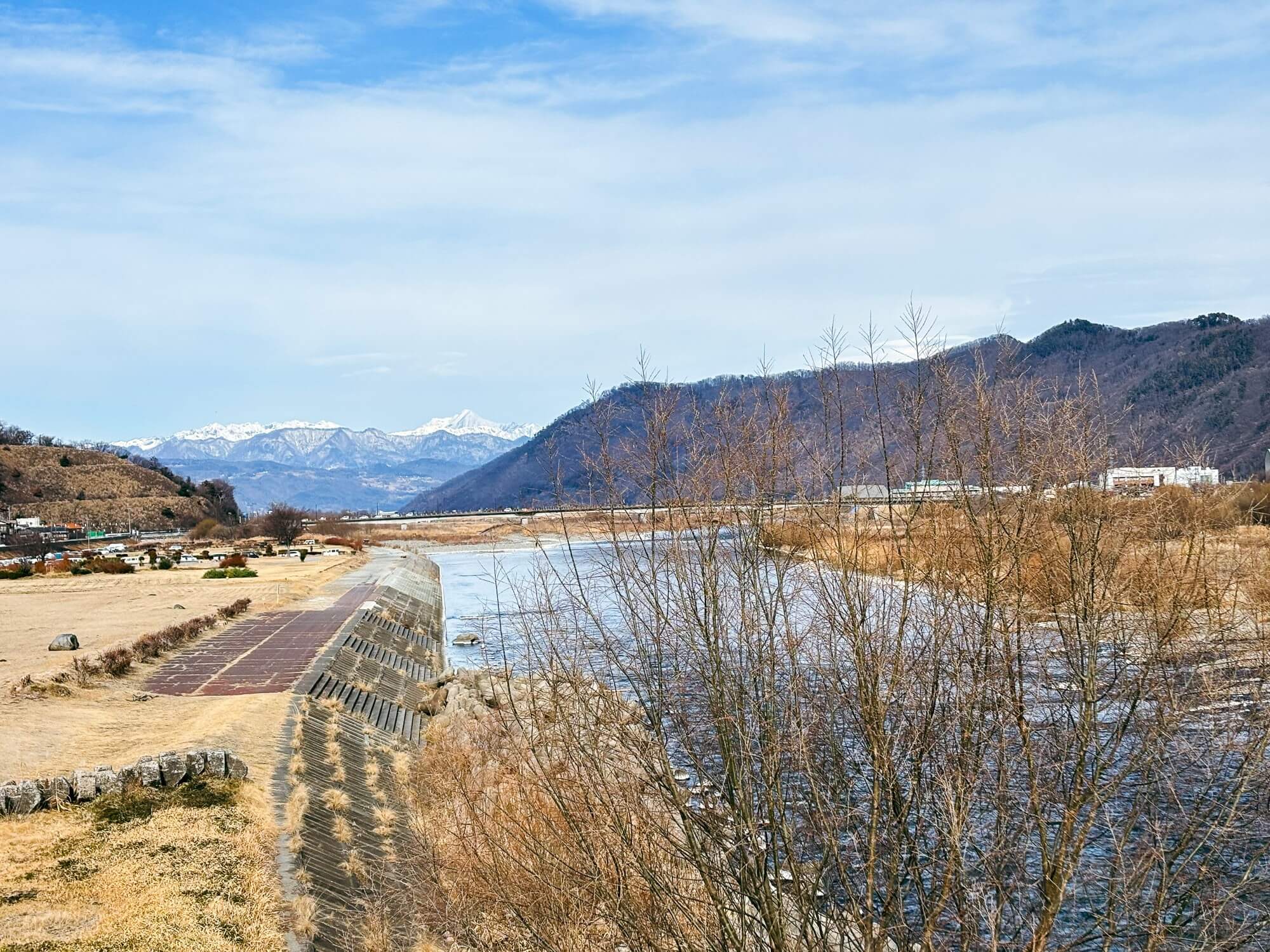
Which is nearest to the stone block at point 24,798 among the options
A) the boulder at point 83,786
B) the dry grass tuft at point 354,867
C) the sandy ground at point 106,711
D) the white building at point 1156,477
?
the boulder at point 83,786

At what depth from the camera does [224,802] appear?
1474 cm

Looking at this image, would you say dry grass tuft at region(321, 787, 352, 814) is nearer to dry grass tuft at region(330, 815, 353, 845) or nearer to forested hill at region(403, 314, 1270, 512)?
dry grass tuft at region(330, 815, 353, 845)

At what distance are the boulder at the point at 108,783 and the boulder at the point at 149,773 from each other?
34 cm

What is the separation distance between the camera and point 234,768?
1595cm

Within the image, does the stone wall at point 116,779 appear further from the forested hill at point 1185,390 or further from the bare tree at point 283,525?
the bare tree at point 283,525

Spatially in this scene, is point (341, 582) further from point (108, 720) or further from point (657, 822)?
point (657, 822)

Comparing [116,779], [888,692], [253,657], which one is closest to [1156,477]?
[888,692]

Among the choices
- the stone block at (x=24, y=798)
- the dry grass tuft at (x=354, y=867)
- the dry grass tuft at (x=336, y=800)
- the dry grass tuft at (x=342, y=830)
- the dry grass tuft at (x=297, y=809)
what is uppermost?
the stone block at (x=24, y=798)

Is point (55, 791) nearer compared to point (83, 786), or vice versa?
point (55, 791)

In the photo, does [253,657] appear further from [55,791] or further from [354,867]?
[354,867]

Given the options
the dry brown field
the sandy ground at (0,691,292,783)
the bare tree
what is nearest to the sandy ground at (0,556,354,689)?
the dry brown field

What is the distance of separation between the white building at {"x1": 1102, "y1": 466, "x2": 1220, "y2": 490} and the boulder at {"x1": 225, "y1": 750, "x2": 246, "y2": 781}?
12.9 m

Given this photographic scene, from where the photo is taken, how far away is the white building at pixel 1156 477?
36.9ft

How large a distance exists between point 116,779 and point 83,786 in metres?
0.49
